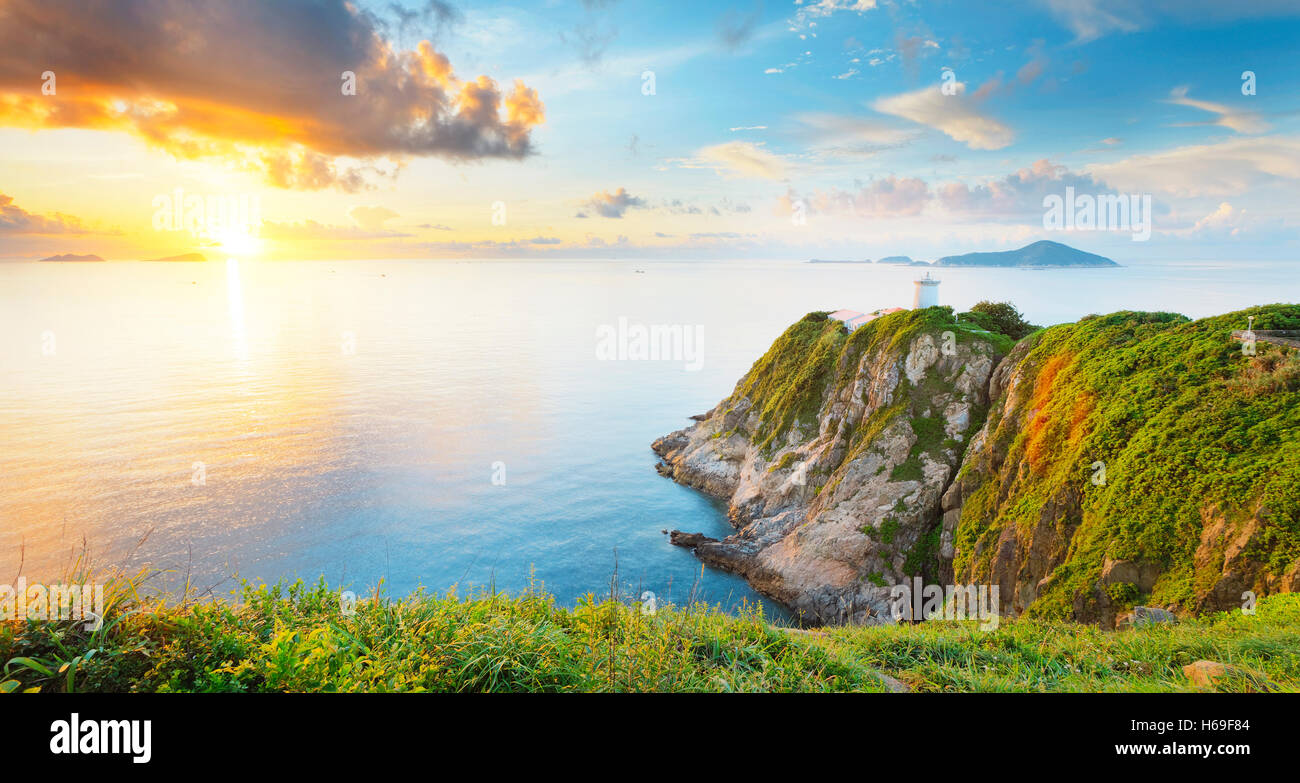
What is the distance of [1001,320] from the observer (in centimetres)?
4594

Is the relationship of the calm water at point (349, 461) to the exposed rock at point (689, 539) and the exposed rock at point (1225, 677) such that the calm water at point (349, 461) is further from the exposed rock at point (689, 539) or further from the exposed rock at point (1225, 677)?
the exposed rock at point (1225, 677)

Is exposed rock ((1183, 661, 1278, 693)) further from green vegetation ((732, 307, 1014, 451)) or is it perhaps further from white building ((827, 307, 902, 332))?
white building ((827, 307, 902, 332))

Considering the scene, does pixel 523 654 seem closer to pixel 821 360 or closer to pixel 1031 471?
pixel 1031 471

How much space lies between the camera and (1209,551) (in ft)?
59.9

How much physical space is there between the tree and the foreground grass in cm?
3802

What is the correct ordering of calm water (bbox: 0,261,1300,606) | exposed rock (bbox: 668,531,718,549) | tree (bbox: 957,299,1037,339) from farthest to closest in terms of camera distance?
tree (bbox: 957,299,1037,339) < exposed rock (bbox: 668,531,718,549) < calm water (bbox: 0,261,1300,606)

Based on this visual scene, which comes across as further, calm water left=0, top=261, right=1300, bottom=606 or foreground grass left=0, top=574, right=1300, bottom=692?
calm water left=0, top=261, right=1300, bottom=606

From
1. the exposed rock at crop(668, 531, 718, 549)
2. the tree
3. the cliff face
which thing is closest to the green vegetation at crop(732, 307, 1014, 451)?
the cliff face

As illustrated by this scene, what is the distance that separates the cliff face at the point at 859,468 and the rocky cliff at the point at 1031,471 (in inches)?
5.4

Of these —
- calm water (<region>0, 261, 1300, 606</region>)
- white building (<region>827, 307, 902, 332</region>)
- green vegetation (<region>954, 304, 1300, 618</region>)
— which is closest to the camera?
green vegetation (<region>954, 304, 1300, 618</region>)

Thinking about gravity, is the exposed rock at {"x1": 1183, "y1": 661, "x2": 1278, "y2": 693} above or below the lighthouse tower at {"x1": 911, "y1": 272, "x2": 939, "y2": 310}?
below

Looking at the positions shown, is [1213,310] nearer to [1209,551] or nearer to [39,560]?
[1209,551]

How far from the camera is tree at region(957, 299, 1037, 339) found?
4500 centimetres
